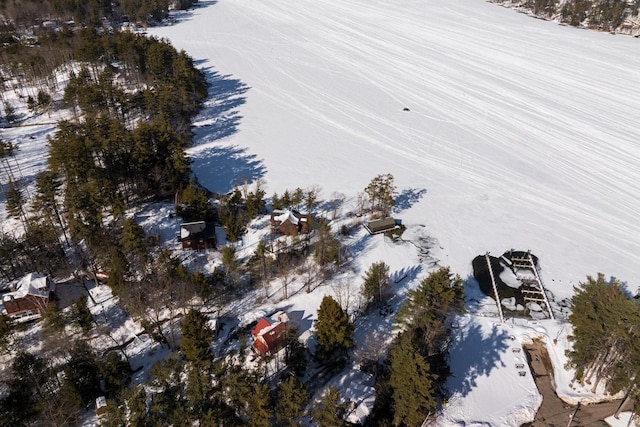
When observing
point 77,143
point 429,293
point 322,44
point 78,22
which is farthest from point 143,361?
point 78,22

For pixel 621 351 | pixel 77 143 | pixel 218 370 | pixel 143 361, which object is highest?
pixel 77 143

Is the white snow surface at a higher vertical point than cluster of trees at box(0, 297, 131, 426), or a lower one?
higher

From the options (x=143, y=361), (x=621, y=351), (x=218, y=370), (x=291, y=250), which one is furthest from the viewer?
(x=291, y=250)

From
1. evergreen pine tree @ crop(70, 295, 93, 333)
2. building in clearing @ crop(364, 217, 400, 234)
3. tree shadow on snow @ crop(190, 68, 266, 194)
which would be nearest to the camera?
evergreen pine tree @ crop(70, 295, 93, 333)

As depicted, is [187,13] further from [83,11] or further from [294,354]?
[294,354]

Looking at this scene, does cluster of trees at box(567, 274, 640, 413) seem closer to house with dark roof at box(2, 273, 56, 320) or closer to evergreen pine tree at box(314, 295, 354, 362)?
evergreen pine tree at box(314, 295, 354, 362)

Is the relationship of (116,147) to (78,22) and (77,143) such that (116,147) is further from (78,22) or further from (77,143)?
(78,22)

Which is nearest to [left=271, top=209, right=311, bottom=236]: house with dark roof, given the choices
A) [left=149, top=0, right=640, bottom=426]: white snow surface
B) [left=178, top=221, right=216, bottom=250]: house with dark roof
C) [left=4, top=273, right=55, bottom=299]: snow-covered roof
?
[left=149, top=0, right=640, bottom=426]: white snow surface

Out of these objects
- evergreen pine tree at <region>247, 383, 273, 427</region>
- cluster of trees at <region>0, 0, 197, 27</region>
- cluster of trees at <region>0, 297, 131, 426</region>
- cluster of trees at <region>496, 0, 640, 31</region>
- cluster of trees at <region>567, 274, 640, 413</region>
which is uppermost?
cluster of trees at <region>496, 0, 640, 31</region>

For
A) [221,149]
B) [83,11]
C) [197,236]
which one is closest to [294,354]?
[197,236]
